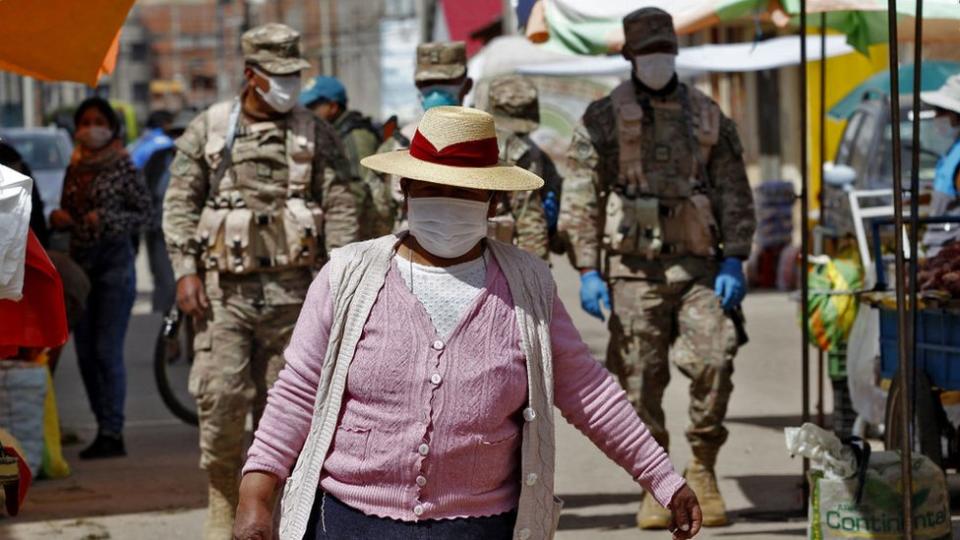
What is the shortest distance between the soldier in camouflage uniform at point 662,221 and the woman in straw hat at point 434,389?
3.34 m

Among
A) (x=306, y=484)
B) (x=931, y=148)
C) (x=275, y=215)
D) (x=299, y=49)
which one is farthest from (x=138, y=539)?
(x=931, y=148)

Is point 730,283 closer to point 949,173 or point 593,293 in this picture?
point 593,293

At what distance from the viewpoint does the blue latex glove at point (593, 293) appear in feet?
27.1

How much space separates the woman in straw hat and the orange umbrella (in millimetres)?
2059

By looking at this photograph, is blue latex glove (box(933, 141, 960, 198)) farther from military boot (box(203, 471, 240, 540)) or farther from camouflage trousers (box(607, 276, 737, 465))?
military boot (box(203, 471, 240, 540))

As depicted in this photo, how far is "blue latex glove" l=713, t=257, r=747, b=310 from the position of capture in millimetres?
8383

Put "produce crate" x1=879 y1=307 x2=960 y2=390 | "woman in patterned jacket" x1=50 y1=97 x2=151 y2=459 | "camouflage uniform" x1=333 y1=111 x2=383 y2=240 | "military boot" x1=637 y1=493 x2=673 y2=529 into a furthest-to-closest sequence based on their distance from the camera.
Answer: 1. "camouflage uniform" x1=333 y1=111 x2=383 y2=240
2. "woman in patterned jacket" x1=50 y1=97 x2=151 y2=459
3. "military boot" x1=637 y1=493 x2=673 y2=529
4. "produce crate" x1=879 y1=307 x2=960 y2=390

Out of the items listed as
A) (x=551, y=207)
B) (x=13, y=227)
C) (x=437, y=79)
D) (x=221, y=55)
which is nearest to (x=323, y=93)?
(x=551, y=207)

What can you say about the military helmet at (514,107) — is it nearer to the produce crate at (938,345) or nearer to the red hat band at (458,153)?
the produce crate at (938,345)

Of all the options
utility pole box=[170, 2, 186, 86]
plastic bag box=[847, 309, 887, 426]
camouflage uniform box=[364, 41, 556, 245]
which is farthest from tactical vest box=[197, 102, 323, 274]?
utility pole box=[170, 2, 186, 86]

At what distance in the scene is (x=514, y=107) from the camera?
1097 cm

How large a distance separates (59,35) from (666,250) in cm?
280

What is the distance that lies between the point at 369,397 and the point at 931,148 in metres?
9.85

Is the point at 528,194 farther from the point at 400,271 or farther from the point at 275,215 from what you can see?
the point at 400,271
